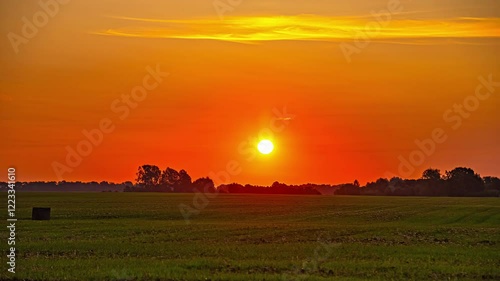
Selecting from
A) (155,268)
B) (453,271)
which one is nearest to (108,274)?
(155,268)

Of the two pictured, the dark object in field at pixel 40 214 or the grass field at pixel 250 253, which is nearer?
the grass field at pixel 250 253

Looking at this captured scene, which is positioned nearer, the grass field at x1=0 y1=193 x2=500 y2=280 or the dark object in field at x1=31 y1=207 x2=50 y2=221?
the grass field at x1=0 y1=193 x2=500 y2=280

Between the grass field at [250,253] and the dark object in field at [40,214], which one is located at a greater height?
the dark object in field at [40,214]

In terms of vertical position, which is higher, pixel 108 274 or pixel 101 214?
pixel 101 214

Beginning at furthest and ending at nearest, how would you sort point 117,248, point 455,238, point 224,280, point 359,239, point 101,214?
1. point 101,214
2. point 455,238
3. point 359,239
4. point 117,248
5. point 224,280

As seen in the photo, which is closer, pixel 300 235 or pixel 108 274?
pixel 108 274

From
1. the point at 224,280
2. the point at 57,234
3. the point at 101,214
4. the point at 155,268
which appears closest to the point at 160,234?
the point at 57,234

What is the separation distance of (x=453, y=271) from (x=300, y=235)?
53.0 ft

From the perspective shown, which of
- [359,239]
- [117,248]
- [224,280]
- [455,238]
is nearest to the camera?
[224,280]

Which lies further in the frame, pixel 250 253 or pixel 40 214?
pixel 40 214

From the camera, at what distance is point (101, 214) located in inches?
2854

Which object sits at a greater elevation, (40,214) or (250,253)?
(40,214)

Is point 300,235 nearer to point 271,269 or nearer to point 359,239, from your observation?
point 359,239

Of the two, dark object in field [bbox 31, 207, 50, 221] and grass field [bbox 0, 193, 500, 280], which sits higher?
dark object in field [bbox 31, 207, 50, 221]
